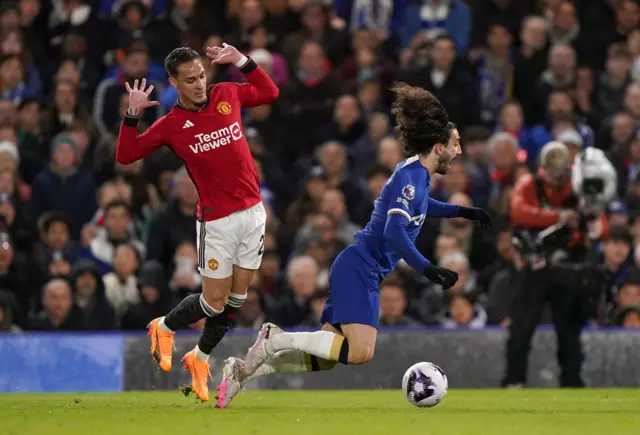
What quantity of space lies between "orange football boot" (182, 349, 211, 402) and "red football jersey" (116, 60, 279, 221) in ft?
3.37

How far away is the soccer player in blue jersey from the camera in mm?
9930

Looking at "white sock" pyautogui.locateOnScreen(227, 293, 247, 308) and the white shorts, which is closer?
the white shorts

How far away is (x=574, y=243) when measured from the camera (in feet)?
44.3

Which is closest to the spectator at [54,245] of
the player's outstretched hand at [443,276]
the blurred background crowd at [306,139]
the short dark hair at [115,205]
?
the blurred background crowd at [306,139]

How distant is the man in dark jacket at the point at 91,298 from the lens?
14.5 m

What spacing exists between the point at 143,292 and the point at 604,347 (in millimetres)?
4401

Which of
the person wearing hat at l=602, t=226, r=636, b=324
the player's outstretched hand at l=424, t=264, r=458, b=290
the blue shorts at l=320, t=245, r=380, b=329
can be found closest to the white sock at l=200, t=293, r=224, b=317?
the blue shorts at l=320, t=245, r=380, b=329

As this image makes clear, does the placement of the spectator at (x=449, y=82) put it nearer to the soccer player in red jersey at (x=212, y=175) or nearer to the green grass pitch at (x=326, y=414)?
the green grass pitch at (x=326, y=414)

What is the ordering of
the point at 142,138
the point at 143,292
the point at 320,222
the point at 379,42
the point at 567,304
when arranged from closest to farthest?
the point at 142,138 → the point at 567,304 → the point at 143,292 → the point at 320,222 → the point at 379,42

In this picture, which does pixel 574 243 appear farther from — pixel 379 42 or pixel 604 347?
pixel 379 42

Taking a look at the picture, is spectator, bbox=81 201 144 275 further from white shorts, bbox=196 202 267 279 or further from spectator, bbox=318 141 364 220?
white shorts, bbox=196 202 267 279

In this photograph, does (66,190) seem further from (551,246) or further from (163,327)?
(163,327)

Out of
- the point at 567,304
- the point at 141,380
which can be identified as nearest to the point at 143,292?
the point at 141,380

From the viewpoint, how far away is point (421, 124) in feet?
33.7
